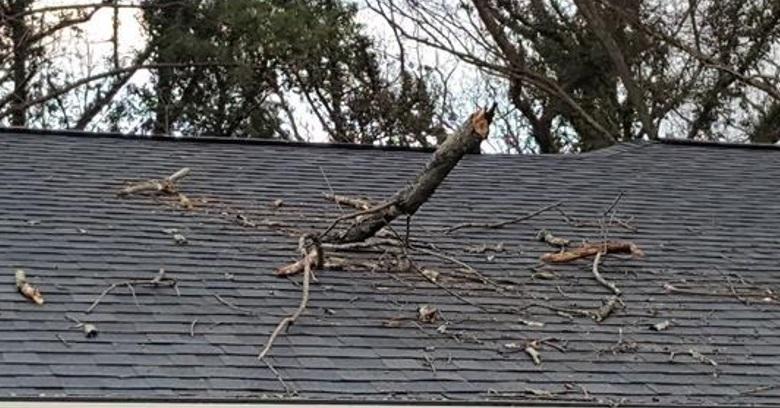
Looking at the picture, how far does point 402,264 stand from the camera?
6.45m

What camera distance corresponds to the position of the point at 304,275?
19.6 feet

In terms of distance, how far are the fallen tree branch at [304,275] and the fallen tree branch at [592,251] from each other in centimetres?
134

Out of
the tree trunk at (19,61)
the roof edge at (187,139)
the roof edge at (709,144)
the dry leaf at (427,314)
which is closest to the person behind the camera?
the dry leaf at (427,314)

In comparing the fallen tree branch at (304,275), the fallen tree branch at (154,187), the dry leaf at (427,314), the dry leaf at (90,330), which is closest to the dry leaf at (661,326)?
the dry leaf at (427,314)

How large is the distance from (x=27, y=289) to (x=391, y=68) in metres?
13.6

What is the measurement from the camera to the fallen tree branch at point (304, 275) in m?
5.11

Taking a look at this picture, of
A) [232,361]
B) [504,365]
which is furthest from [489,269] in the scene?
[232,361]

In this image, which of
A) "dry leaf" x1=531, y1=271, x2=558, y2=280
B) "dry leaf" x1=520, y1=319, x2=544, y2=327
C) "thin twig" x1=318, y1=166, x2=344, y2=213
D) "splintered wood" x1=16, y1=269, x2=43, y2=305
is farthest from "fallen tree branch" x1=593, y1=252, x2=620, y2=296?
"splintered wood" x1=16, y1=269, x2=43, y2=305

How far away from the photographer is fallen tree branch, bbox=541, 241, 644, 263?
6.79 m

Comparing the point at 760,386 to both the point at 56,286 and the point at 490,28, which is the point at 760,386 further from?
the point at 490,28

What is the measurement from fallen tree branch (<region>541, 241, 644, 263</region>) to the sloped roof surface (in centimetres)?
7

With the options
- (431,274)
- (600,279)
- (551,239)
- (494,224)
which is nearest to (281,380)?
(431,274)

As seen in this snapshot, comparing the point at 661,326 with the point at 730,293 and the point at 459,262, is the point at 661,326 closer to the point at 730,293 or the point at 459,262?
the point at 730,293

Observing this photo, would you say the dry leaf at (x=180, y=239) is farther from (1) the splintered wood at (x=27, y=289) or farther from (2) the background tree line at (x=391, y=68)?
(2) the background tree line at (x=391, y=68)
